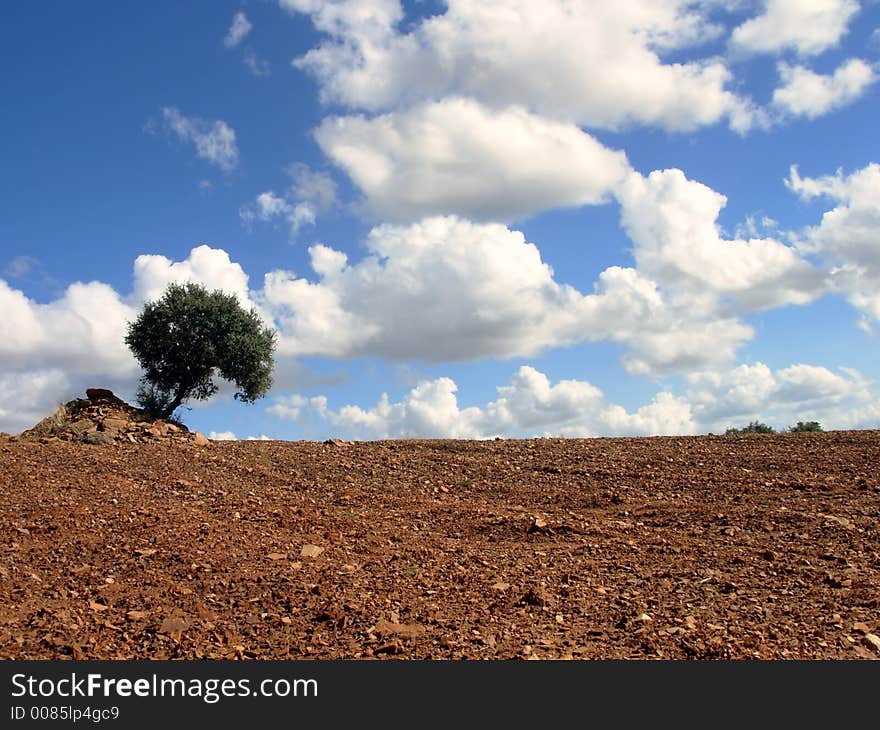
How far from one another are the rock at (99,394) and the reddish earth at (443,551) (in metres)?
7.41

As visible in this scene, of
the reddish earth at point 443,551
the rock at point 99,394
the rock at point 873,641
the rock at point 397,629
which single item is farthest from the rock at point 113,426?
the rock at point 873,641

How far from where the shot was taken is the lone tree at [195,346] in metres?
26.0

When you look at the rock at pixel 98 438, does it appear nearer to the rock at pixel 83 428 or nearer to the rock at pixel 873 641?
the rock at pixel 83 428

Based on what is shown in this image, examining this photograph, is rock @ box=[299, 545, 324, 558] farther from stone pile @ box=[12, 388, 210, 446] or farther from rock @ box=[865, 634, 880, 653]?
stone pile @ box=[12, 388, 210, 446]

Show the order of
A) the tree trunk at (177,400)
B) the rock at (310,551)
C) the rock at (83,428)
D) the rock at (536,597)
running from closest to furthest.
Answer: the rock at (536,597), the rock at (310,551), the rock at (83,428), the tree trunk at (177,400)

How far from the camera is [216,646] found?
704 centimetres

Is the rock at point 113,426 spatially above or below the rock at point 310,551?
above

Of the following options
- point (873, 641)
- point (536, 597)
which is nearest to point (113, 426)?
point (536, 597)

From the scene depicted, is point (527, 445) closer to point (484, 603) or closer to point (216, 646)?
point (484, 603)

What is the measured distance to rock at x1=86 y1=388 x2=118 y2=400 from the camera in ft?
75.8

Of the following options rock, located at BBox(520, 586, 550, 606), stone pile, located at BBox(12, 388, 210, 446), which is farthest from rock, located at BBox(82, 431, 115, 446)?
rock, located at BBox(520, 586, 550, 606)

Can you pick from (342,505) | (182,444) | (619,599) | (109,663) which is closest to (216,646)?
(109,663)

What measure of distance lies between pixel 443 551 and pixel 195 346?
1844cm

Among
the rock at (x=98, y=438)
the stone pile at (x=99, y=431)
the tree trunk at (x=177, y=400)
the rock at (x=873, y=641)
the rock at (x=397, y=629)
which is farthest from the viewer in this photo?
the tree trunk at (x=177, y=400)
